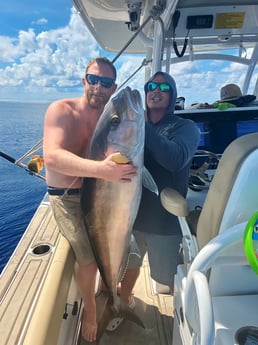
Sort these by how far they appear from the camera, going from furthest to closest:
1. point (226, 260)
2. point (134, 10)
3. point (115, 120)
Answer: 1. point (134, 10)
2. point (115, 120)
3. point (226, 260)

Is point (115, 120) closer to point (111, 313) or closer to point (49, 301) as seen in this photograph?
point (49, 301)

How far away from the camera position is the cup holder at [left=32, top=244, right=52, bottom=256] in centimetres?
191

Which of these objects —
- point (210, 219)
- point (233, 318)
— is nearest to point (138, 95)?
point (210, 219)

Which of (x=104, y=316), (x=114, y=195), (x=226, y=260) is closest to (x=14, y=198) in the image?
(x=104, y=316)

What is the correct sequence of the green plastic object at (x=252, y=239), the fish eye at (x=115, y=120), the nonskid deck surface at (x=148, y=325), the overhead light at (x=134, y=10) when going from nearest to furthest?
the green plastic object at (x=252, y=239), the fish eye at (x=115, y=120), the nonskid deck surface at (x=148, y=325), the overhead light at (x=134, y=10)

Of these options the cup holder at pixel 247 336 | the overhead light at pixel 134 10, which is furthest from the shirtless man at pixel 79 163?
the overhead light at pixel 134 10

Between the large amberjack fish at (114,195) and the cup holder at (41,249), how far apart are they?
1.53ft

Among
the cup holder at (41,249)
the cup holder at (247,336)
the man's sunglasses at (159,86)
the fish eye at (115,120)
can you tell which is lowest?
the cup holder at (41,249)

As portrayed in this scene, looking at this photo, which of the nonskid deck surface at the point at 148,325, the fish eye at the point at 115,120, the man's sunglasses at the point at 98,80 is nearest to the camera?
the fish eye at the point at 115,120

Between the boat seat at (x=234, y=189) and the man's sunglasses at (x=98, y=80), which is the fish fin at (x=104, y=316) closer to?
the boat seat at (x=234, y=189)

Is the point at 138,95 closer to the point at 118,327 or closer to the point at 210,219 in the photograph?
the point at 210,219

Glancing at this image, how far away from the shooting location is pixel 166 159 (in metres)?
1.52

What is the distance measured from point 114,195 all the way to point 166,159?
33 cm

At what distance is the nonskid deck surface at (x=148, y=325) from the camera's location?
6.21 ft
